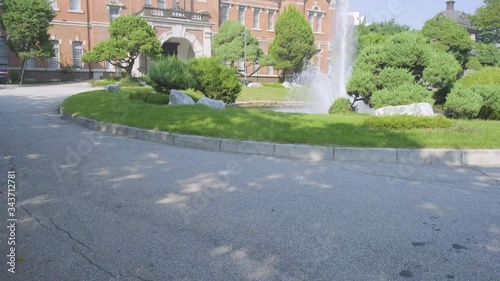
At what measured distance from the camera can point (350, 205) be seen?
451 centimetres

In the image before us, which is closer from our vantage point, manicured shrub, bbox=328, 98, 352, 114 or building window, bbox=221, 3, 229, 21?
manicured shrub, bbox=328, 98, 352, 114

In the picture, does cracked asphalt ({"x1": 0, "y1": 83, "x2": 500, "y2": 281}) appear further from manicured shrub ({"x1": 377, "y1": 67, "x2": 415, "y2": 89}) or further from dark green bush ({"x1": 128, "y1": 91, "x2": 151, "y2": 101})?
dark green bush ({"x1": 128, "y1": 91, "x2": 151, "y2": 101})

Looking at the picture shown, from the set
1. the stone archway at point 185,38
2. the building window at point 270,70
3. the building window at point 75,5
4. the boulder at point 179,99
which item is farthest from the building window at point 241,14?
the boulder at point 179,99

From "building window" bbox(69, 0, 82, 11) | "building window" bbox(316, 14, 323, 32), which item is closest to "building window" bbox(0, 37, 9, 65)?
"building window" bbox(69, 0, 82, 11)

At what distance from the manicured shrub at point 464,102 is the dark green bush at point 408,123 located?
2.66 m

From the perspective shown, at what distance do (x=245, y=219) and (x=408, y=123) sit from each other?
5.95 meters

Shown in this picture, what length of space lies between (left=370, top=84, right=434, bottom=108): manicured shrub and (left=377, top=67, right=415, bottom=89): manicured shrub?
26 cm

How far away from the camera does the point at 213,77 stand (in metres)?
16.2

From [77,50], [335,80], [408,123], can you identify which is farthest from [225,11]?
[408,123]

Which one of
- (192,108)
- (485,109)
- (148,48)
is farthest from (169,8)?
(485,109)

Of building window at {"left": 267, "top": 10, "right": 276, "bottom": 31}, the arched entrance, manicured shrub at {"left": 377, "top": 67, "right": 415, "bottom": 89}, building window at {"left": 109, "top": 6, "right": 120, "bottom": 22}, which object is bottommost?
manicured shrub at {"left": 377, "top": 67, "right": 415, "bottom": 89}

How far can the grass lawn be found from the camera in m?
7.59

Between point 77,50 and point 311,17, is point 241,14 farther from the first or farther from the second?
point 77,50

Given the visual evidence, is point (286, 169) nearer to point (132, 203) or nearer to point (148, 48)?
point (132, 203)
